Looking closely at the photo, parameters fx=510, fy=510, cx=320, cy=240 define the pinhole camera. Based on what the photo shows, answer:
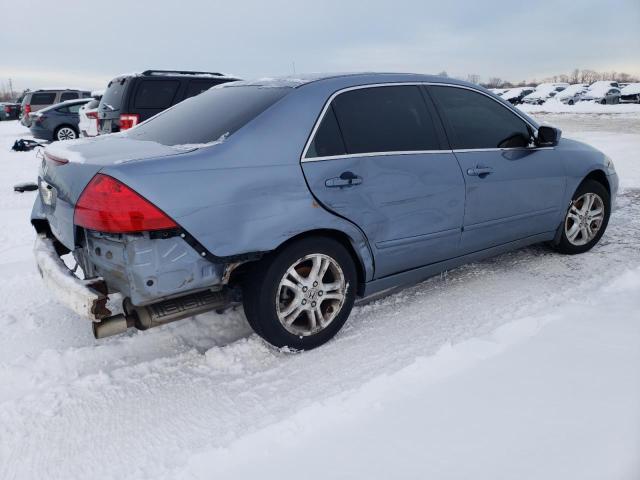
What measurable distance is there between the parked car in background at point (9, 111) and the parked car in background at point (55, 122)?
60.0 ft

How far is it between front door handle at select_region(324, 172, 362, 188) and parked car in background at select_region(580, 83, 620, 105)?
34821mm

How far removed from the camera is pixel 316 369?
9.18ft

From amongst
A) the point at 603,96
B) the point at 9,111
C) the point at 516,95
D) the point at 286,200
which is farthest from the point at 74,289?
the point at 516,95

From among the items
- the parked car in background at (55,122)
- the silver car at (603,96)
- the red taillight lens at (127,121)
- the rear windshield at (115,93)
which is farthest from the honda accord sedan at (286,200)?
the silver car at (603,96)

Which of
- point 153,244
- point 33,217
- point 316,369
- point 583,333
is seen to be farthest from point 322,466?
→ point 33,217

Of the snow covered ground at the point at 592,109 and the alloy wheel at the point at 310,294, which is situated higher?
the snow covered ground at the point at 592,109

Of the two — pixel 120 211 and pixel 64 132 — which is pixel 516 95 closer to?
pixel 64 132

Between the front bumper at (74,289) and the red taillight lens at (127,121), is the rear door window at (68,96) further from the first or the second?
the front bumper at (74,289)

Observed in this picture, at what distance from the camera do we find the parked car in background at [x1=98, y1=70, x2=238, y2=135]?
8.38m

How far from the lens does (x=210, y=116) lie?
3.11m

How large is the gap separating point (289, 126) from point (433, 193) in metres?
1.08

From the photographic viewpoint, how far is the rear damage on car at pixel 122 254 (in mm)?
2367

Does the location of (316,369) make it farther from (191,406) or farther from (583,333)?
(583,333)

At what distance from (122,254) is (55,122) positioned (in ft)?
48.4
